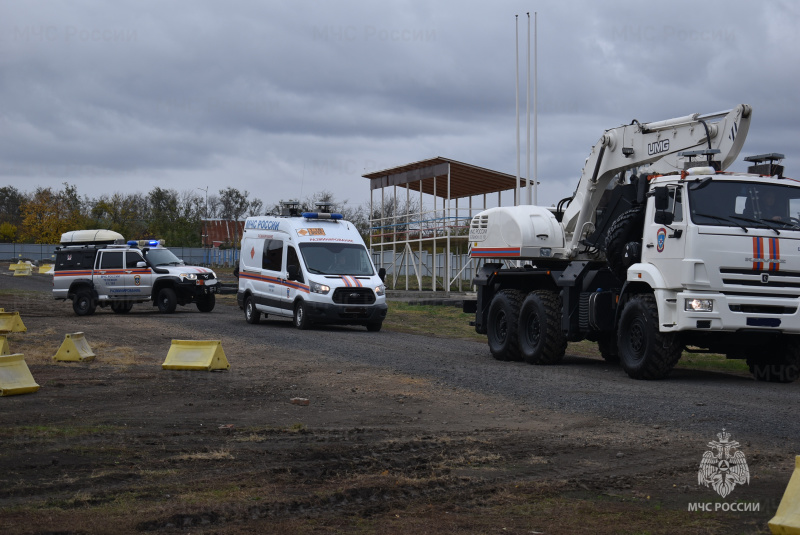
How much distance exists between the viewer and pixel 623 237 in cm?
1323

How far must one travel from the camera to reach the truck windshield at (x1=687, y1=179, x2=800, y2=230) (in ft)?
38.5

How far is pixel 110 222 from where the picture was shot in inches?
2825

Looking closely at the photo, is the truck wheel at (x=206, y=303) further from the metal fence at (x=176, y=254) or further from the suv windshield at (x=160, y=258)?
the metal fence at (x=176, y=254)

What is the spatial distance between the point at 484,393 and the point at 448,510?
5.76 metres

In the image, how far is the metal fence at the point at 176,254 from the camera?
71.4 metres

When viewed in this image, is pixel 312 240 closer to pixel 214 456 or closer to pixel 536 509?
pixel 214 456

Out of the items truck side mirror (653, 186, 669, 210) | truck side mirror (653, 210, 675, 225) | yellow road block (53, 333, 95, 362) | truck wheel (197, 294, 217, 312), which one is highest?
truck side mirror (653, 186, 669, 210)

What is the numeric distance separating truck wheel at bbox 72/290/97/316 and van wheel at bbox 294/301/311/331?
8.79 metres

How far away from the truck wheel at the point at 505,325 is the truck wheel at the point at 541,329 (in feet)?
0.67

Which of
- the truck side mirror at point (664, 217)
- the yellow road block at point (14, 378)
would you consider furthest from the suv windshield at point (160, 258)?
the truck side mirror at point (664, 217)

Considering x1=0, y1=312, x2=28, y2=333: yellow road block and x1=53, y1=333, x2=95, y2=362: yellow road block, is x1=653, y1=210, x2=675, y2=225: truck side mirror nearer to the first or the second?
x1=53, y1=333, x2=95, y2=362: yellow road block

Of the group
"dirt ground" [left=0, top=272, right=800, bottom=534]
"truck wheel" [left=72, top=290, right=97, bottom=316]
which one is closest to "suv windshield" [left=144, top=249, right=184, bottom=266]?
"truck wheel" [left=72, top=290, right=97, bottom=316]

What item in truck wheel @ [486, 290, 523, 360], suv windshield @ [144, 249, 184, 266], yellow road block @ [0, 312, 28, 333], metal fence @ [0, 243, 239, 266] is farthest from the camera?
metal fence @ [0, 243, 239, 266]

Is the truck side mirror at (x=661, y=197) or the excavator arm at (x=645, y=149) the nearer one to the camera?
the truck side mirror at (x=661, y=197)
